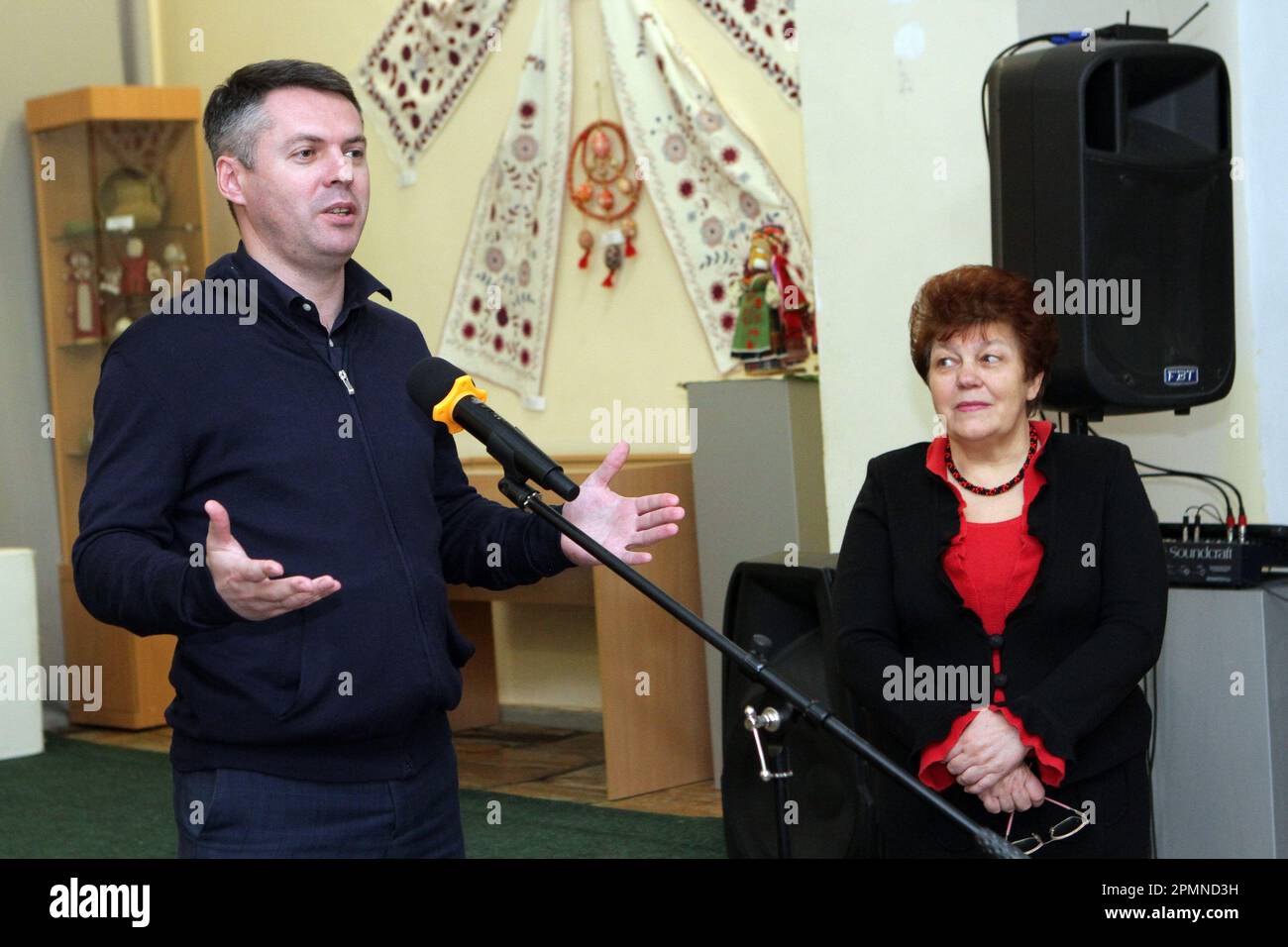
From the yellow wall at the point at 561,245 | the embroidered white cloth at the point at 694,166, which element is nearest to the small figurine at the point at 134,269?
the yellow wall at the point at 561,245

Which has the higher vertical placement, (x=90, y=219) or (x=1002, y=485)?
(x=90, y=219)

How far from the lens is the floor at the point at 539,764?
4.30 meters

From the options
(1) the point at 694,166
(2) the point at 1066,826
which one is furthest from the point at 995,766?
(1) the point at 694,166

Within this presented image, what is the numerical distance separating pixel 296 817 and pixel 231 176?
28.8 inches

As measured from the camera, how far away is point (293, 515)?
1.70m

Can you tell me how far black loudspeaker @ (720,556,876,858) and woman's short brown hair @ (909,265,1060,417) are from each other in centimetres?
71

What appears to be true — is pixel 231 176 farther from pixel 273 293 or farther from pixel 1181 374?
pixel 1181 374

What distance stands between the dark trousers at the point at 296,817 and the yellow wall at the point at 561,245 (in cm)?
320

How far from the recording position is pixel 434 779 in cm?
180

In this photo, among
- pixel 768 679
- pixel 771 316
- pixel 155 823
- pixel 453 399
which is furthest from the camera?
pixel 771 316

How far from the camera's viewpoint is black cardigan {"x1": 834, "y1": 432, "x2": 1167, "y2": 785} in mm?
2137
